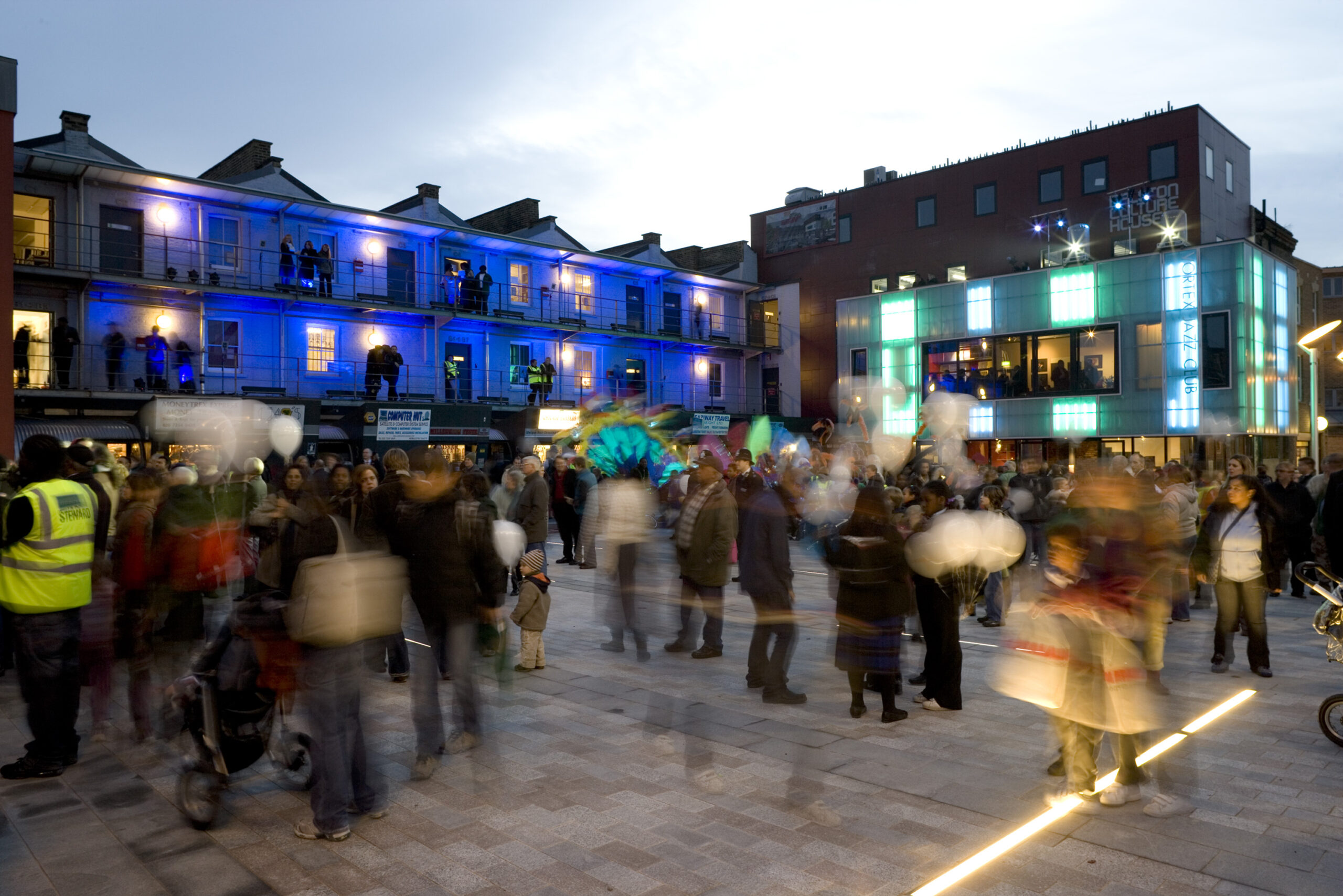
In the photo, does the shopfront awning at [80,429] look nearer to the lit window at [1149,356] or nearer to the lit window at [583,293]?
the lit window at [583,293]

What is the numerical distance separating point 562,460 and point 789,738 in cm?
941

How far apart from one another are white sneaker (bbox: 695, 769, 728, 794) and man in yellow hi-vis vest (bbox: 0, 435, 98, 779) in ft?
12.8

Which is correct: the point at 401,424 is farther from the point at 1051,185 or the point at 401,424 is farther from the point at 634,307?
the point at 1051,185

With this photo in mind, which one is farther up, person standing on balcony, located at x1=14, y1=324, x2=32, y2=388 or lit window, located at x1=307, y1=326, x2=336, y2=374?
lit window, located at x1=307, y1=326, x2=336, y2=374

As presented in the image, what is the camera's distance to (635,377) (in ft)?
116

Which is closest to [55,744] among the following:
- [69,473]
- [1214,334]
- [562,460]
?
[69,473]

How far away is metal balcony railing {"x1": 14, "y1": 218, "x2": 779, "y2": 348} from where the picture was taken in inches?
879

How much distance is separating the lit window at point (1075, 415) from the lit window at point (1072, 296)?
262 cm

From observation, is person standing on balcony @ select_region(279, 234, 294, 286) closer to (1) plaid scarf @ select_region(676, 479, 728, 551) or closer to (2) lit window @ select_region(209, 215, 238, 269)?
(2) lit window @ select_region(209, 215, 238, 269)

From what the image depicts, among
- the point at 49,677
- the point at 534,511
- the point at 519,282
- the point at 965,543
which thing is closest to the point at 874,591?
the point at 965,543

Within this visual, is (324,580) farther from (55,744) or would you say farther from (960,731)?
(960,731)

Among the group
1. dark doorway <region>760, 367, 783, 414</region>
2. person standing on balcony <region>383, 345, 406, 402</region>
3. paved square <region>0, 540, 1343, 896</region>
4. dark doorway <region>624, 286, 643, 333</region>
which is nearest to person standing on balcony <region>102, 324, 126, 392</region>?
person standing on balcony <region>383, 345, 406, 402</region>

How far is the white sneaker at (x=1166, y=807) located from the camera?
4.71 m

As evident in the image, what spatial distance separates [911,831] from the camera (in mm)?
4566
